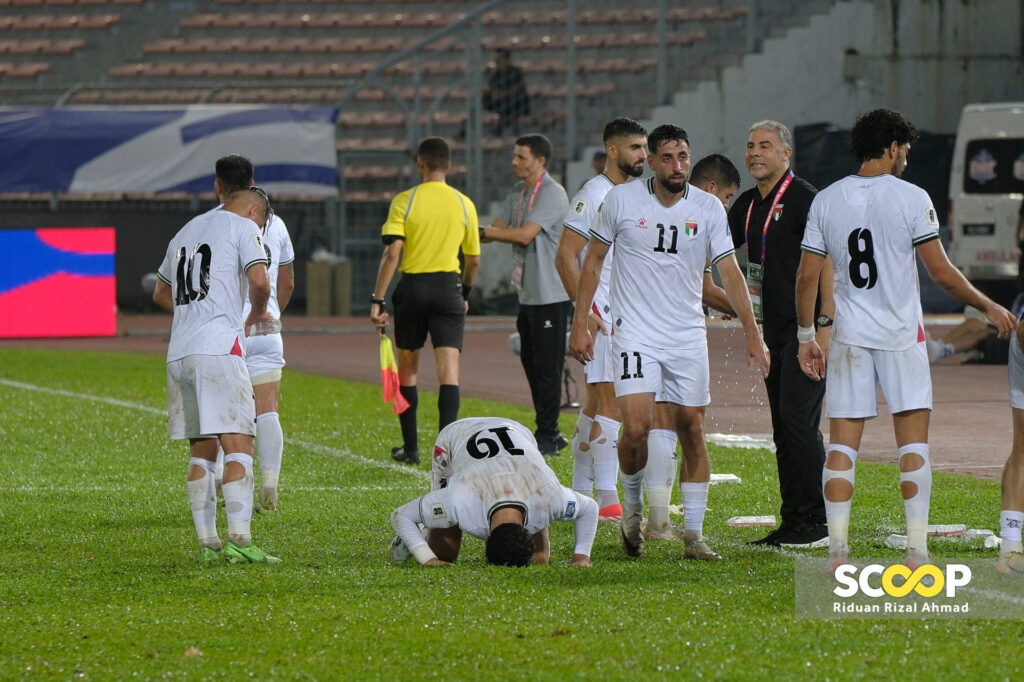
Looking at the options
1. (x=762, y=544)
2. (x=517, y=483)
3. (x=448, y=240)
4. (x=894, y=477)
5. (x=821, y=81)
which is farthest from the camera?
(x=821, y=81)

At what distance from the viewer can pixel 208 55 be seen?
105ft

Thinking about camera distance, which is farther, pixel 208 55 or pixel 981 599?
pixel 208 55

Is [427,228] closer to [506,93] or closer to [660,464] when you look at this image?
[660,464]

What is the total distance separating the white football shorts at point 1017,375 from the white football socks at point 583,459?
2.50 m

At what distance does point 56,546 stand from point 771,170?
12.6 feet

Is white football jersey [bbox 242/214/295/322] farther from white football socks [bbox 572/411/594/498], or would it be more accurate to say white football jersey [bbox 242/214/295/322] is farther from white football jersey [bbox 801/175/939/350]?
white football jersey [bbox 801/175/939/350]

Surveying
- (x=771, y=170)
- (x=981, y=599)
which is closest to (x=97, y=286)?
(x=771, y=170)

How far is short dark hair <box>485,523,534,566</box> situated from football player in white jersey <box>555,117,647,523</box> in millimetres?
1482

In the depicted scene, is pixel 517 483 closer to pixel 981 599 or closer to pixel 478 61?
pixel 981 599

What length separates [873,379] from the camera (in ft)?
21.9

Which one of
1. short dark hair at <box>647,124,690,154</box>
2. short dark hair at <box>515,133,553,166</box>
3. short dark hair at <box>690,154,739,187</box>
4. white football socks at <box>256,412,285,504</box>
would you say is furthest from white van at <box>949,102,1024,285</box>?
short dark hair at <box>647,124,690,154</box>

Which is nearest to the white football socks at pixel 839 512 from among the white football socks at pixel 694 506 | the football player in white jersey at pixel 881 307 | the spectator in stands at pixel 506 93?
the football player in white jersey at pixel 881 307

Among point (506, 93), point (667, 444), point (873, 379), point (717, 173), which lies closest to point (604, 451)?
point (667, 444)

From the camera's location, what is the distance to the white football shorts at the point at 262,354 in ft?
29.9
